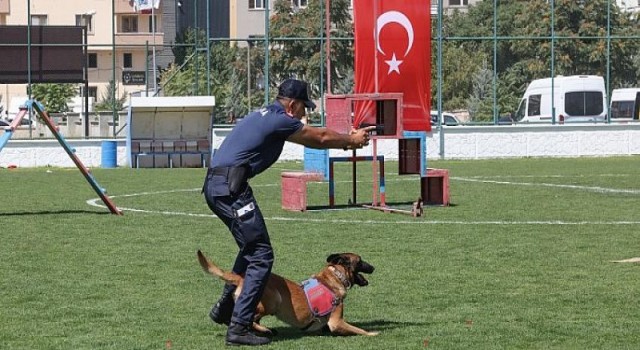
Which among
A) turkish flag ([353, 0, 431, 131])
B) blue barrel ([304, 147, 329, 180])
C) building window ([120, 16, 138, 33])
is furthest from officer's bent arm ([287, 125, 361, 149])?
building window ([120, 16, 138, 33])

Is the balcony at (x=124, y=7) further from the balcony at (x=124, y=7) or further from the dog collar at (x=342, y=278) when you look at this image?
the dog collar at (x=342, y=278)

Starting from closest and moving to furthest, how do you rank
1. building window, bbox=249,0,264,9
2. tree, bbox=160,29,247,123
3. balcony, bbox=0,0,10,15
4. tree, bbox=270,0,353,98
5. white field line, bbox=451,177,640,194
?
white field line, bbox=451,177,640,194
tree, bbox=160,29,247,123
tree, bbox=270,0,353,98
balcony, bbox=0,0,10,15
building window, bbox=249,0,264,9

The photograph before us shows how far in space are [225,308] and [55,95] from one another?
48.1 meters

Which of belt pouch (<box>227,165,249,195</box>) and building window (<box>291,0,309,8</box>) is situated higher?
building window (<box>291,0,309,8</box>)

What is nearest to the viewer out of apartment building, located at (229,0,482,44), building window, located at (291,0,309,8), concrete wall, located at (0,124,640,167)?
concrete wall, located at (0,124,640,167)

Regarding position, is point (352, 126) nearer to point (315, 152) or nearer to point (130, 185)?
point (315, 152)

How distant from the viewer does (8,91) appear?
172 ft

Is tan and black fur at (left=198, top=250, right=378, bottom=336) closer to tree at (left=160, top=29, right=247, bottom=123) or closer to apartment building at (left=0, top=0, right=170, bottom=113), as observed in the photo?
tree at (left=160, top=29, right=247, bottom=123)

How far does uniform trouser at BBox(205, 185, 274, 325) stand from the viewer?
30.1 feet

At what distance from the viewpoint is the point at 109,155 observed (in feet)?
133

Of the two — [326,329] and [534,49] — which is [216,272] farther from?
[534,49]

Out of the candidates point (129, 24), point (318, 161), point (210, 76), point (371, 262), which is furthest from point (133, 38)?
point (371, 262)

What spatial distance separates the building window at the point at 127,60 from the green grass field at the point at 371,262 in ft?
65.2

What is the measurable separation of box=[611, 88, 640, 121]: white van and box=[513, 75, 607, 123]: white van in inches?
73.8
